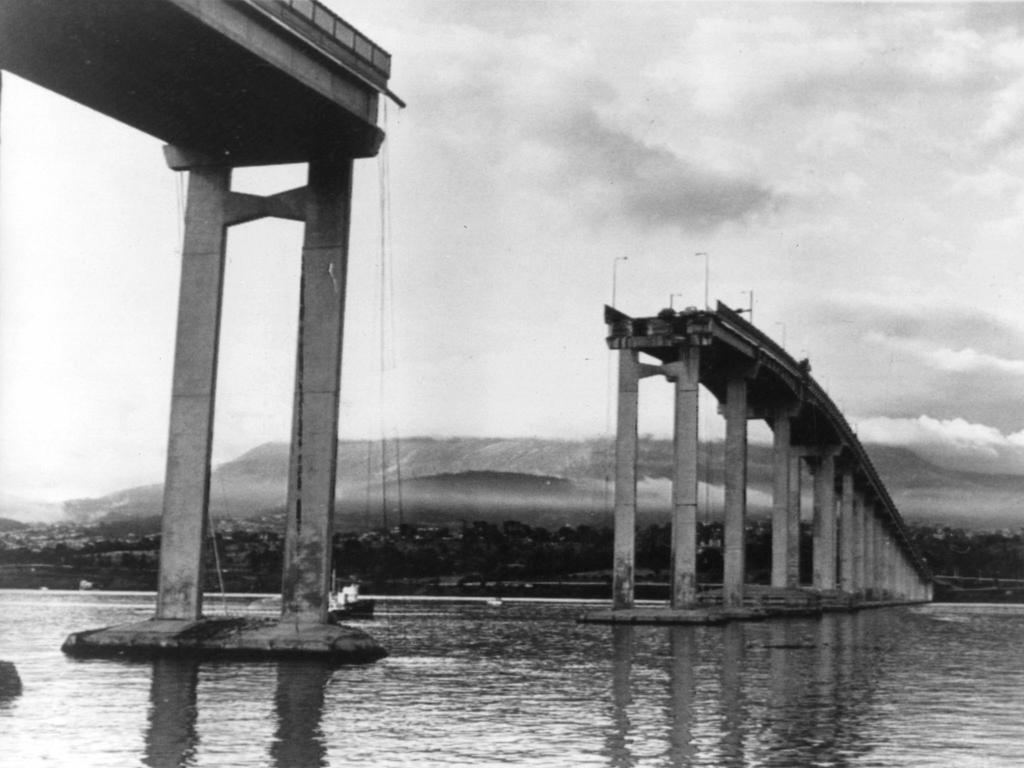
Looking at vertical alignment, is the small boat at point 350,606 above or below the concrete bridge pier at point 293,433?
below

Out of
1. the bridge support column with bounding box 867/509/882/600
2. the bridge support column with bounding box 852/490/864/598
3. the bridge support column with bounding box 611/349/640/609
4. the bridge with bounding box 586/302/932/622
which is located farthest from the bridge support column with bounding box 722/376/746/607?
the bridge support column with bounding box 867/509/882/600

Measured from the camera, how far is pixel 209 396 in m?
36.9

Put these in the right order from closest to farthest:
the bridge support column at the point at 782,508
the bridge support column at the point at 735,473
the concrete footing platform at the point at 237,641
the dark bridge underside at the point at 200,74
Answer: the dark bridge underside at the point at 200,74 < the concrete footing platform at the point at 237,641 < the bridge support column at the point at 735,473 < the bridge support column at the point at 782,508

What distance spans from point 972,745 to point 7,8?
24.0 meters

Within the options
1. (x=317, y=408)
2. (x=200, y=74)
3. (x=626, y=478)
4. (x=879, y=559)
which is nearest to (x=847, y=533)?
(x=879, y=559)

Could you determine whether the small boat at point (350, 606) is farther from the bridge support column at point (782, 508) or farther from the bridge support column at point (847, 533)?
the bridge support column at point (847, 533)

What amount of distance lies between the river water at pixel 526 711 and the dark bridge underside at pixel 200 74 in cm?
1362

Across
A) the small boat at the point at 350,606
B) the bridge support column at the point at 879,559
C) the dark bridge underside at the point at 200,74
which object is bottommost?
the small boat at the point at 350,606

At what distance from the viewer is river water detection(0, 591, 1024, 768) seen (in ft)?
60.5

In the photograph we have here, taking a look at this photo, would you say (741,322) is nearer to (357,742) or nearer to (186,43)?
(186,43)

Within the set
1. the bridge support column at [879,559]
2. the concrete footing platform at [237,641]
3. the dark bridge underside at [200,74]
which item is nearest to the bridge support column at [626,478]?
the concrete footing platform at [237,641]

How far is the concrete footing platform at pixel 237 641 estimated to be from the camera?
116 ft

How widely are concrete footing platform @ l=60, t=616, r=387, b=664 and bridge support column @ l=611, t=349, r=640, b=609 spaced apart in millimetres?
35547

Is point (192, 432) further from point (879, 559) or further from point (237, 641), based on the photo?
point (879, 559)
